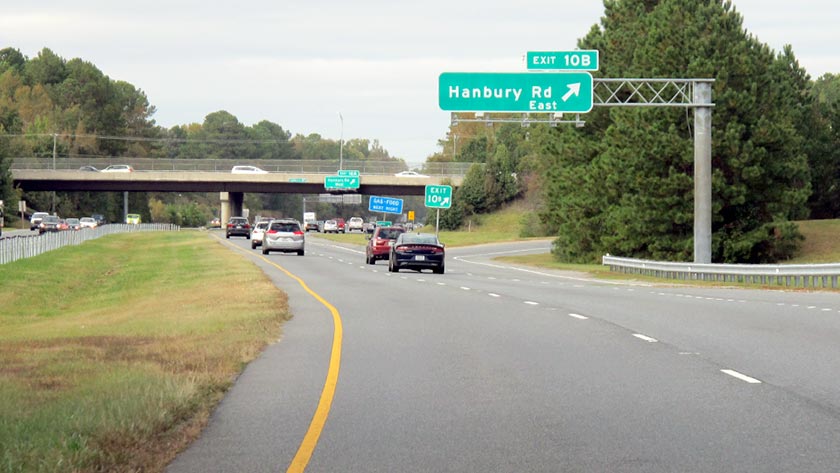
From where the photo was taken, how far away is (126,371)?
1347cm

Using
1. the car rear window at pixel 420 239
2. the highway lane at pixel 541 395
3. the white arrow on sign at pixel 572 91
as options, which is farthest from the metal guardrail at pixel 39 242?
the highway lane at pixel 541 395

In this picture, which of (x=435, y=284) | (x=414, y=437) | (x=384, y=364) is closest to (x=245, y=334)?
(x=384, y=364)

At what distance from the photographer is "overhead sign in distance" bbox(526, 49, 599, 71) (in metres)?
46.1

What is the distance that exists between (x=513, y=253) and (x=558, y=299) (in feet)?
189

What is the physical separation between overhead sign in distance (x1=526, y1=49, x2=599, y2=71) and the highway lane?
75.7 ft

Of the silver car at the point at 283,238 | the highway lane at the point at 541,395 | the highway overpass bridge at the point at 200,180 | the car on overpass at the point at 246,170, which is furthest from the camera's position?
the car on overpass at the point at 246,170

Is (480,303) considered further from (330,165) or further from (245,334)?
(330,165)

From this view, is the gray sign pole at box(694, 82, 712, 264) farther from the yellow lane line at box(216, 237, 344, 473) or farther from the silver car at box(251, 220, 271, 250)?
the silver car at box(251, 220, 271, 250)

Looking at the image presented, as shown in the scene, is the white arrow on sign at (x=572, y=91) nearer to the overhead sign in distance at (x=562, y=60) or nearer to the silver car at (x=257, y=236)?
the overhead sign in distance at (x=562, y=60)

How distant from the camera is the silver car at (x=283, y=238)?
63.0 metres

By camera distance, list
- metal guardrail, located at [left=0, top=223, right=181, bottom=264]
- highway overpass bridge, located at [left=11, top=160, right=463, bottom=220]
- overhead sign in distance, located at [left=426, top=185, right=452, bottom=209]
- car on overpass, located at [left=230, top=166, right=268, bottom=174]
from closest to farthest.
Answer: metal guardrail, located at [left=0, top=223, right=181, bottom=264] → overhead sign in distance, located at [left=426, top=185, right=452, bottom=209] → highway overpass bridge, located at [left=11, top=160, right=463, bottom=220] → car on overpass, located at [left=230, top=166, right=268, bottom=174]

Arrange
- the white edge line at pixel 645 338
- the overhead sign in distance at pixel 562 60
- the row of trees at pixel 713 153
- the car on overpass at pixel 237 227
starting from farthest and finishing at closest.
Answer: the car on overpass at pixel 237 227
the row of trees at pixel 713 153
the overhead sign in distance at pixel 562 60
the white edge line at pixel 645 338

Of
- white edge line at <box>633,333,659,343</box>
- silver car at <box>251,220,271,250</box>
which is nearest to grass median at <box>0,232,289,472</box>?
white edge line at <box>633,333,659,343</box>

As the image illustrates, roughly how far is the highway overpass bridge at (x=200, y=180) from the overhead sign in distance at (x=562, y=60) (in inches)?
2863
